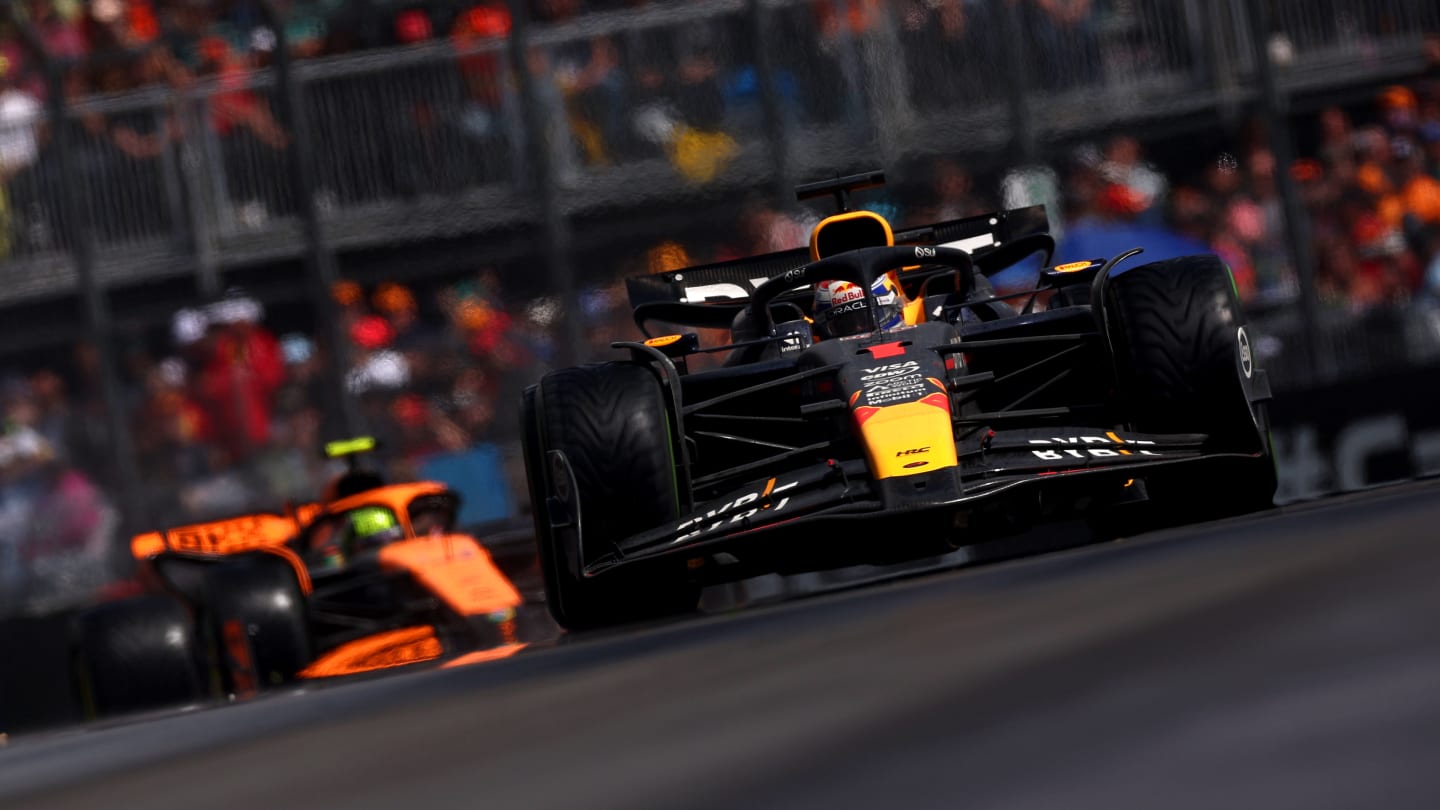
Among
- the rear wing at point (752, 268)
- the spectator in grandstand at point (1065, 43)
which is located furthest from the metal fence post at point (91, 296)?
the spectator in grandstand at point (1065, 43)

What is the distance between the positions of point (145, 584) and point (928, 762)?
7.60 metres

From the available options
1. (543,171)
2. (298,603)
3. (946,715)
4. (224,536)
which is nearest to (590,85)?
(543,171)

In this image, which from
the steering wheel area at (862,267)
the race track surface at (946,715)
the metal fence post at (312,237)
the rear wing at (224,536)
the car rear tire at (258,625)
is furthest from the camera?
the metal fence post at (312,237)

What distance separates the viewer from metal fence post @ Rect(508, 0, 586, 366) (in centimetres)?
1112

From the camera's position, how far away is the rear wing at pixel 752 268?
280 inches

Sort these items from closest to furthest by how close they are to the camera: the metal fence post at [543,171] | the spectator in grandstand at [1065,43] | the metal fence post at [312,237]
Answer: the metal fence post at [312,237] → the metal fence post at [543,171] → the spectator in grandstand at [1065,43]

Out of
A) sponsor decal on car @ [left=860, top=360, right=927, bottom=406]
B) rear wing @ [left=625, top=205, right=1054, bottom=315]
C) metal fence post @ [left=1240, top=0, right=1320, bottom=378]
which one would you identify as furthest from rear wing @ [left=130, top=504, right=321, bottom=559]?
metal fence post @ [left=1240, top=0, right=1320, bottom=378]

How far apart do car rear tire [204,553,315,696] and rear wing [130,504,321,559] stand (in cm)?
80

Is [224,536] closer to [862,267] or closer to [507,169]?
[507,169]

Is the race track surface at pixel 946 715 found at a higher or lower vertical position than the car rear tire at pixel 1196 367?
lower

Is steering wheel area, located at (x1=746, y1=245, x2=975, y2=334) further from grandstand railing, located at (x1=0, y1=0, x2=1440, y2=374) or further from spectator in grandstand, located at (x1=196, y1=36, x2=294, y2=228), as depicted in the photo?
spectator in grandstand, located at (x1=196, y1=36, x2=294, y2=228)

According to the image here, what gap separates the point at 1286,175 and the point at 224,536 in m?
6.81

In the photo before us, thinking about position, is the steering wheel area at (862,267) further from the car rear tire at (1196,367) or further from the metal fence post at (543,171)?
the metal fence post at (543,171)

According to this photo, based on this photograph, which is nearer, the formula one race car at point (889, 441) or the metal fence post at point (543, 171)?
the formula one race car at point (889, 441)
